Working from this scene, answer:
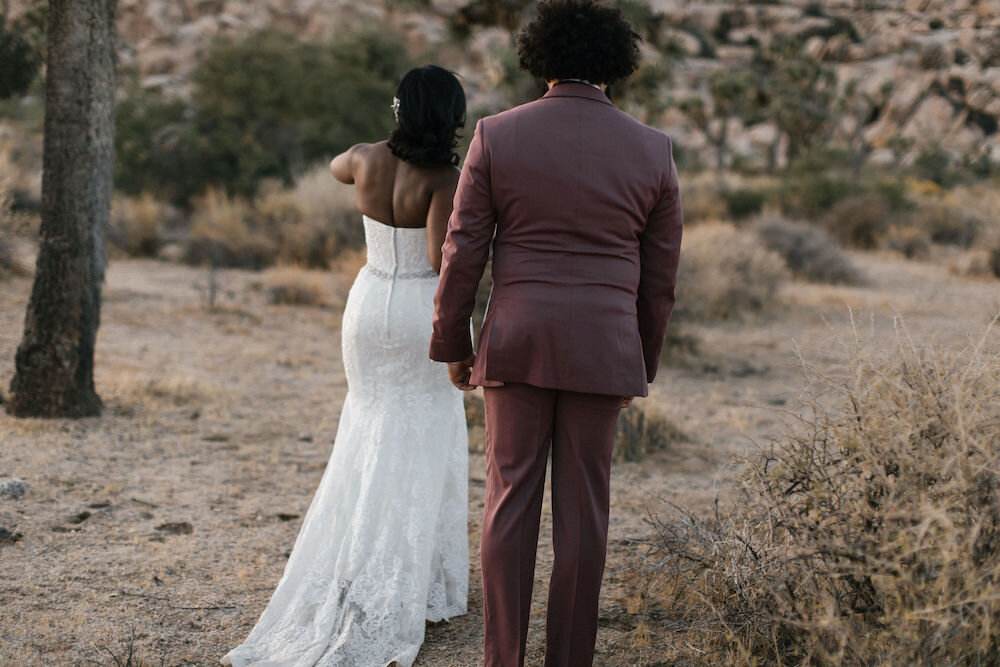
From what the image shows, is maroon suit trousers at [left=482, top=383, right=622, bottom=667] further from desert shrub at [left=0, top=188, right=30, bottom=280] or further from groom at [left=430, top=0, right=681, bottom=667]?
desert shrub at [left=0, top=188, right=30, bottom=280]

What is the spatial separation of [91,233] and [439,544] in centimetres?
372

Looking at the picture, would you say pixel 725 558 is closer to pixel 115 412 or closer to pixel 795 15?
pixel 115 412

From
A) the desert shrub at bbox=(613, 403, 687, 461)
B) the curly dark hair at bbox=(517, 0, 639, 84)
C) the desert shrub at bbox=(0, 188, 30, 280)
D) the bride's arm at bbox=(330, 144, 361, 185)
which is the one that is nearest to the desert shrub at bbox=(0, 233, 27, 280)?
the desert shrub at bbox=(0, 188, 30, 280)

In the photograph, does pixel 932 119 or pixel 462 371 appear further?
pixel 932 119

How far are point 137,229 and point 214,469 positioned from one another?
34.7 feet

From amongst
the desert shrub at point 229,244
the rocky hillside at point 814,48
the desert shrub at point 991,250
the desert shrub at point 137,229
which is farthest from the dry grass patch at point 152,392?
the rocky hillside at point 814,48

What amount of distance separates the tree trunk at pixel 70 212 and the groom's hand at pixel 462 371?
398 centimetres

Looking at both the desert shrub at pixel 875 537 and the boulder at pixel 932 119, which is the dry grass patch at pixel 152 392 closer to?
the desert shrub at pixel 875 537

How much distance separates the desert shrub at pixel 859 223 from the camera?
18969mm

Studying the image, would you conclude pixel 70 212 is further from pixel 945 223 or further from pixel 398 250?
pixel 945 223

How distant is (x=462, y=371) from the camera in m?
3.04

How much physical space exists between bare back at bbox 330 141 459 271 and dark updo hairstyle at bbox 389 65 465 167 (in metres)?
0.05

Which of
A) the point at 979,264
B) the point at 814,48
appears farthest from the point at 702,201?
the point at 814,48

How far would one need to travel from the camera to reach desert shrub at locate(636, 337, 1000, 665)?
230 cm
